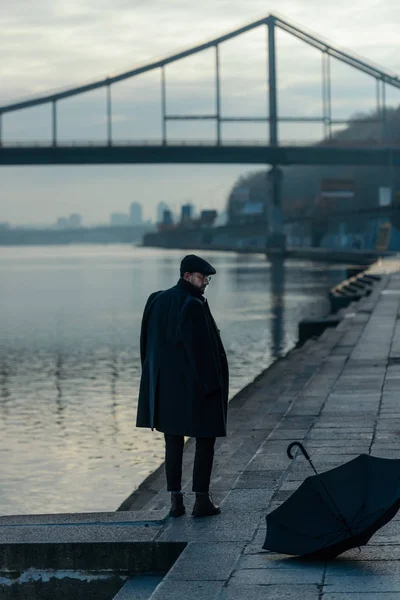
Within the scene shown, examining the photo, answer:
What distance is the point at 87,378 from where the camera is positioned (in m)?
22.1

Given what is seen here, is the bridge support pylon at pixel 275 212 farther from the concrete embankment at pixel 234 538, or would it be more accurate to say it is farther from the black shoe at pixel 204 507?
the black shoe at pixel 204 507

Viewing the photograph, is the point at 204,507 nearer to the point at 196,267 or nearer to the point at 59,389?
the point at 196,267

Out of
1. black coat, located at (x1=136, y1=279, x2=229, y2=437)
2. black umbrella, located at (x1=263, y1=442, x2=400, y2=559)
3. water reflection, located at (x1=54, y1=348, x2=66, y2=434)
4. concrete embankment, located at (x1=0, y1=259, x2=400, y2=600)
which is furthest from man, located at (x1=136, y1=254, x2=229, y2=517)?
water reflection, located at (x1=54, y1=348, x2=66, y2=434)

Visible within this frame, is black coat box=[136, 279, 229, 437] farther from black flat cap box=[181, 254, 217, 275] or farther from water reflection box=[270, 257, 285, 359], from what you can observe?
water reflection box=[270, 257, 285, 359]

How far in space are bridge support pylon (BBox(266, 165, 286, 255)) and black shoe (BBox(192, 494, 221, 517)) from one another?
9722 cm

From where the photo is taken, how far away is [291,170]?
19075cm

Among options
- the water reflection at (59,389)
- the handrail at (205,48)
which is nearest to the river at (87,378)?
the water reflection at (59,389)

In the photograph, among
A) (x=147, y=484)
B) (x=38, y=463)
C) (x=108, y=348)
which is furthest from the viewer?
(x=108, y=348)

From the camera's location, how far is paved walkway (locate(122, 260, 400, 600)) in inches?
216

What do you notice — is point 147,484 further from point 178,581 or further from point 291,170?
point 291,170

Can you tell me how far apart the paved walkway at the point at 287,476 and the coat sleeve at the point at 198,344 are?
2.46 feet

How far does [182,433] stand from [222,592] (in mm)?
1458

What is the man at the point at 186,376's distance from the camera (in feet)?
22.0

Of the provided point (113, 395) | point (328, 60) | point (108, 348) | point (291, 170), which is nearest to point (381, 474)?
point (113, 395)
